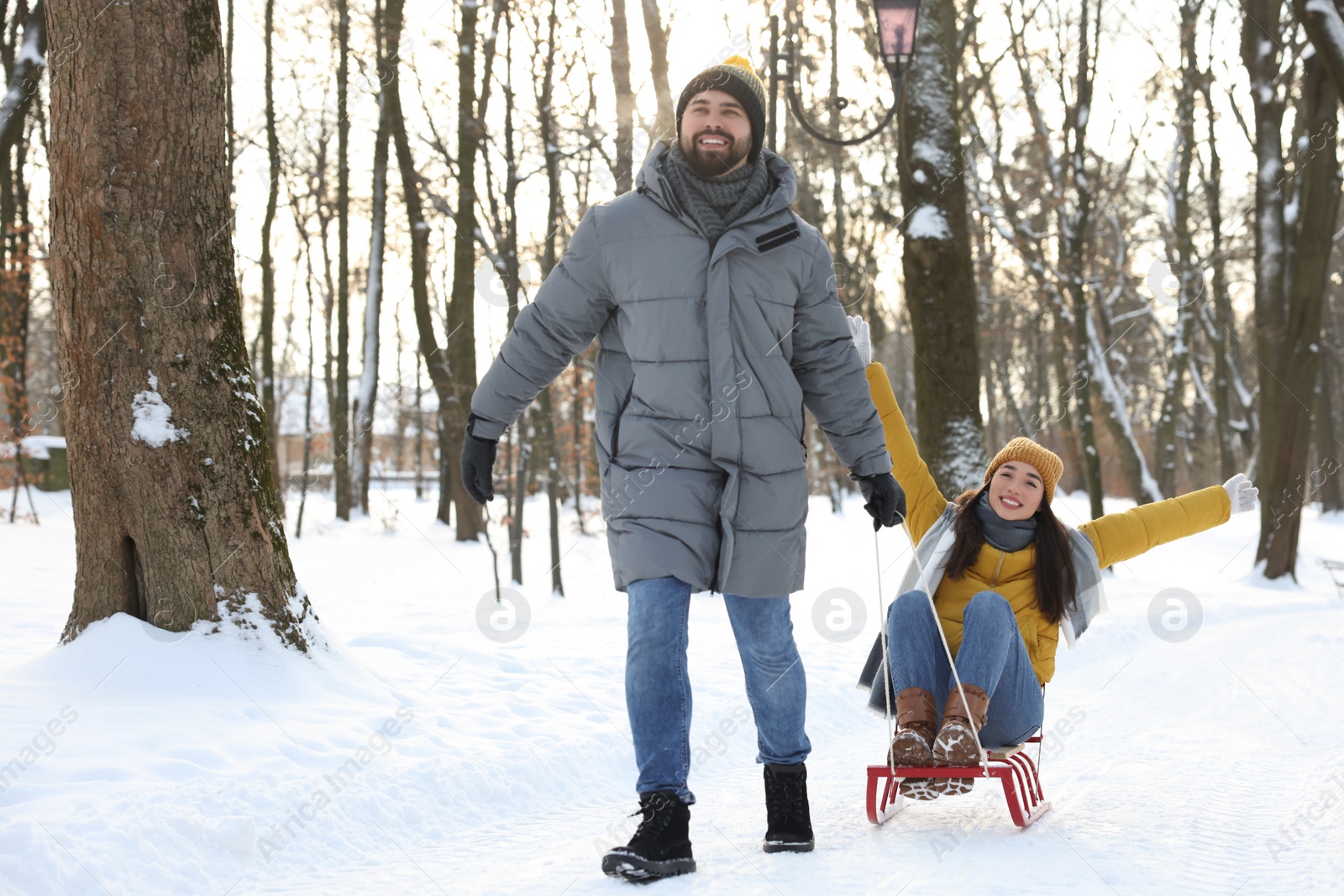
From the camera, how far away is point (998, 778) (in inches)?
125

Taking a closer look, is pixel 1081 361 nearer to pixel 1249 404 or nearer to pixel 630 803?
pixel 1249 404

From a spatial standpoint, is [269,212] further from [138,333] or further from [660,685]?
[660,685]

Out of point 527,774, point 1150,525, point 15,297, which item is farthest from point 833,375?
point 15,297

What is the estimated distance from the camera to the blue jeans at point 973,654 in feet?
10.5

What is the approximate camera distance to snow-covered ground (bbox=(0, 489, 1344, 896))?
110 inches

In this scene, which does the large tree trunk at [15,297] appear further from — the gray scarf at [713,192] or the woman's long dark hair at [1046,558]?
the woman's long dark hair at [1046,558]

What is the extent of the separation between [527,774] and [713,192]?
2.25 meters

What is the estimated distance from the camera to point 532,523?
75.5 ft

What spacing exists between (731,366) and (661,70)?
7.87m

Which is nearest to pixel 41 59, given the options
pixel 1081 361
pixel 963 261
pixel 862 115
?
pixel 963 261

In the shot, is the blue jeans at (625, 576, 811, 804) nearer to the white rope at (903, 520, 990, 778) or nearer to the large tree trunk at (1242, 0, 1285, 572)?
the white rope at (903, 520, 990, 778)

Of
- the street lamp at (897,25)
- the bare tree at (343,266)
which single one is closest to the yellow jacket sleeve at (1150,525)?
the street lamp at (897,25)

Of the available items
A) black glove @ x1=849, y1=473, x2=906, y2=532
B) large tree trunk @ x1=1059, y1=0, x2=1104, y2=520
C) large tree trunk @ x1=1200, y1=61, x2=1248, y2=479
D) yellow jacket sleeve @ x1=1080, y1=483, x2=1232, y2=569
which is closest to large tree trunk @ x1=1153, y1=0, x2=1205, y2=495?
large tree trunk @ x1=1200, y1=61, x2=1248, y2=479

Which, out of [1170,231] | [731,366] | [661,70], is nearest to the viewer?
[731,366]
